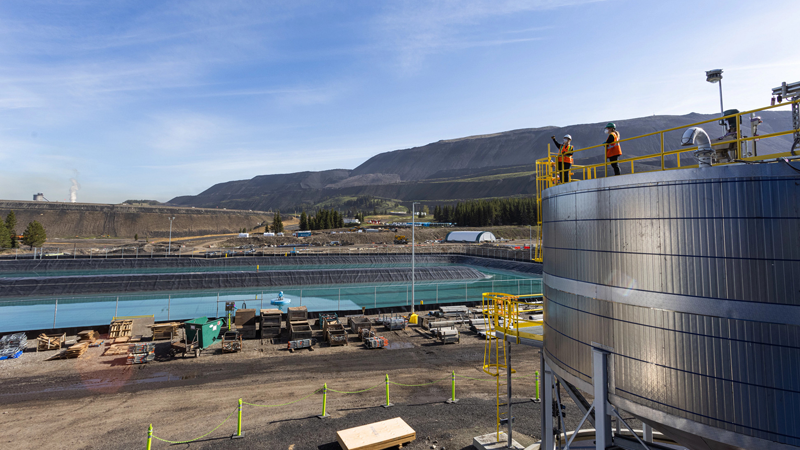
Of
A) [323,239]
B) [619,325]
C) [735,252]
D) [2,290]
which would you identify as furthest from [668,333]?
[323,239]

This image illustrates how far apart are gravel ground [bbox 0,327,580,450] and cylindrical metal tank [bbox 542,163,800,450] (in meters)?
8.29

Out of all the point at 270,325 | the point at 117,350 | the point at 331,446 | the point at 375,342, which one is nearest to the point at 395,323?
the point at 375,342

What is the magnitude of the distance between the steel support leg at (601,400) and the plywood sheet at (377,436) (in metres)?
7.51

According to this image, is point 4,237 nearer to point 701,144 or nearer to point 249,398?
Result: point 249,398

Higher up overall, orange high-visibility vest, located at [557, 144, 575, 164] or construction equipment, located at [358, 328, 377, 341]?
orange high-visibility vest, located at [557, 144, 575, 164]

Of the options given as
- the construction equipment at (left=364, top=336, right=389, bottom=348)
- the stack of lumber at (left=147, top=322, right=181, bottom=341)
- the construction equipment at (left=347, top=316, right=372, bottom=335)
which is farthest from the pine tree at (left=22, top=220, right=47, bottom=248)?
the construction equipment at (left=364, top=336, right=389, bottom=348)

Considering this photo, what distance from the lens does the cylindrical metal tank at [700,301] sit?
18.4ft

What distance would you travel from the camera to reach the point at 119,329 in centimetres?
2575

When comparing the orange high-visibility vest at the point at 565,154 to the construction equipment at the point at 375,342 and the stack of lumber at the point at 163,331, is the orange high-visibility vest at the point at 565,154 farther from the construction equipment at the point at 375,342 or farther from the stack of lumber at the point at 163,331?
the stack of lumber at the point at 163,331

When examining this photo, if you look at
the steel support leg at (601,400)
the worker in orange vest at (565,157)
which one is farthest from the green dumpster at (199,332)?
the steel support leg at (601,400)

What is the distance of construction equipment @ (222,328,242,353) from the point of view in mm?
23222

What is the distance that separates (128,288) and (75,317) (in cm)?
1535

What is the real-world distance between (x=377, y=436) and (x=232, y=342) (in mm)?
14283

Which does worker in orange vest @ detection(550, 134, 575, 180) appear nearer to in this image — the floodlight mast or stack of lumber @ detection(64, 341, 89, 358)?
the floodlight mast
